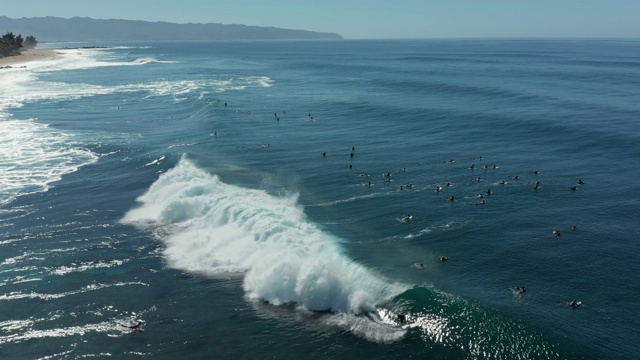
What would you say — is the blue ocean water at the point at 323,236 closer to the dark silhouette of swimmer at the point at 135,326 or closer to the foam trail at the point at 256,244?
the foam trail at the point at 256,244

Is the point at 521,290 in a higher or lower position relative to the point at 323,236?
lower

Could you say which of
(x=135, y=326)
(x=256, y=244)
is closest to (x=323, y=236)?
(x=256, y=244)

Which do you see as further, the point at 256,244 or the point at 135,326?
the point at 256,244

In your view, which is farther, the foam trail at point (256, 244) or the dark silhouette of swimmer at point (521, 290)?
the foam trail at point (256, 244)

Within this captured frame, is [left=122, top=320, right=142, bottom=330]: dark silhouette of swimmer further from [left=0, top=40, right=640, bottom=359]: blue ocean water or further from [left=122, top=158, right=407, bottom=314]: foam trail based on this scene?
[left=122, top=158, right=407, bottom=314]: foam trail

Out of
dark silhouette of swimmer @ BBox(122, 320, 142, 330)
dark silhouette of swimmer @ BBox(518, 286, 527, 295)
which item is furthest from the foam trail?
dark silhouette of swimmer @ BBox(518, 286, 527, 295)

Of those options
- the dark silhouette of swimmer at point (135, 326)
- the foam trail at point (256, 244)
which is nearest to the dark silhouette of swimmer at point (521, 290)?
the foam trail at point (256, 244)

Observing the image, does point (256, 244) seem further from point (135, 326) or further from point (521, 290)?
point (521, 290)
